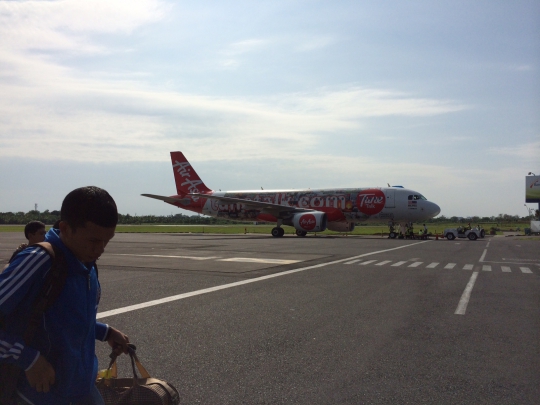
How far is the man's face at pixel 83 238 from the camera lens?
2.32 meters

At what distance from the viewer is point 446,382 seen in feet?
15.6

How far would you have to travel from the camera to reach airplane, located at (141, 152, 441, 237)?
1393 inches

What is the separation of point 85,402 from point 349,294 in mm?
7909

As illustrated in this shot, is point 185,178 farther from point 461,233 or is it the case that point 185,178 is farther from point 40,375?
point 40,375

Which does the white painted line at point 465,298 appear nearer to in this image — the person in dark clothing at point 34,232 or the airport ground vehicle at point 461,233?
the person in dark clothing at point 34,232

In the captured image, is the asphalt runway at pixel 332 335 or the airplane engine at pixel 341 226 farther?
the airplane engine at pixel 341 226

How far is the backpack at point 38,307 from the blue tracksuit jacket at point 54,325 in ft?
0.08

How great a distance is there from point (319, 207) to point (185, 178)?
1501cm

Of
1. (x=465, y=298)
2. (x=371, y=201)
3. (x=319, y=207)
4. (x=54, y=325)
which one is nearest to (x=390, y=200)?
(x=371, y=201)

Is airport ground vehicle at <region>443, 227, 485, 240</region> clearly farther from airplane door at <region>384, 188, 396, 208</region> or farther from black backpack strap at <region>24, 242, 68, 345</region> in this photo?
black backpack strap at <region>24, 242, 68, 345</region>

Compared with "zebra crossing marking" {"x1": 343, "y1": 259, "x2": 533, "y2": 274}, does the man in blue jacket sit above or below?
above

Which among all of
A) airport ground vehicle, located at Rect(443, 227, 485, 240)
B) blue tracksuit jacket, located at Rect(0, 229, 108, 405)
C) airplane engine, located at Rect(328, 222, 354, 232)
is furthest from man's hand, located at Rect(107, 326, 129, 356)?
airport ground vehicle, located at Rect(443, 227, 485, 240)

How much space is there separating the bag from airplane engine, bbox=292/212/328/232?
32.7 metres

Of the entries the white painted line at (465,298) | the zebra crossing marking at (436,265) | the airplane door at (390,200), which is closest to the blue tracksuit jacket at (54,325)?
the white painted line at (465,298)
